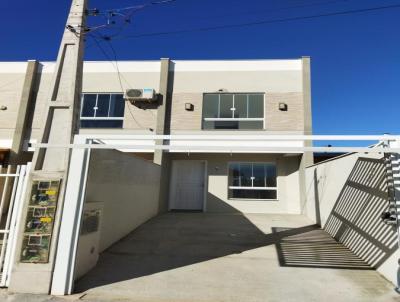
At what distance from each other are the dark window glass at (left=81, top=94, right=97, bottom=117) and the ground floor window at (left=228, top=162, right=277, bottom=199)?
6672mm

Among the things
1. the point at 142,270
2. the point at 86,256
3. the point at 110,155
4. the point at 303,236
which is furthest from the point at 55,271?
the point at 303,236

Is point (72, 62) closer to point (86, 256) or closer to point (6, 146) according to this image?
point (86, 256)

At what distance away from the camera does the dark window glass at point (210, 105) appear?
40.7 feet

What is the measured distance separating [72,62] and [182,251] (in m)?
4.36

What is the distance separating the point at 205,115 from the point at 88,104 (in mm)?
5297

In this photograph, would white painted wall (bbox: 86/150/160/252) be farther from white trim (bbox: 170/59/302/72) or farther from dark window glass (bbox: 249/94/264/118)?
white trim (bbox: 170/59/302/72)

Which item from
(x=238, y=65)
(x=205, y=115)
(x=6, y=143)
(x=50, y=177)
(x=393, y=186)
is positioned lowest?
(x=50, y=177)

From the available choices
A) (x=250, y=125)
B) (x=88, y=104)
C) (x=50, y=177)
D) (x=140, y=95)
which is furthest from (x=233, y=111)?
(x=50, y=177)

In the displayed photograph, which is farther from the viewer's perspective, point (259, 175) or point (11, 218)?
point (259, 175)

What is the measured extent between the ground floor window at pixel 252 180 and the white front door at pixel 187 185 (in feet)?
4.35

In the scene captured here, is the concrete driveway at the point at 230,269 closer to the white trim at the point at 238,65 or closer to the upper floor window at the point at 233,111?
the upper floor window at the point at 233,111

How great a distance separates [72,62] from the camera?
4.76 meters

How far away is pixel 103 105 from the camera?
12.7 meters

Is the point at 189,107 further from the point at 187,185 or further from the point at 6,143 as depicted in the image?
the point at 6,143
